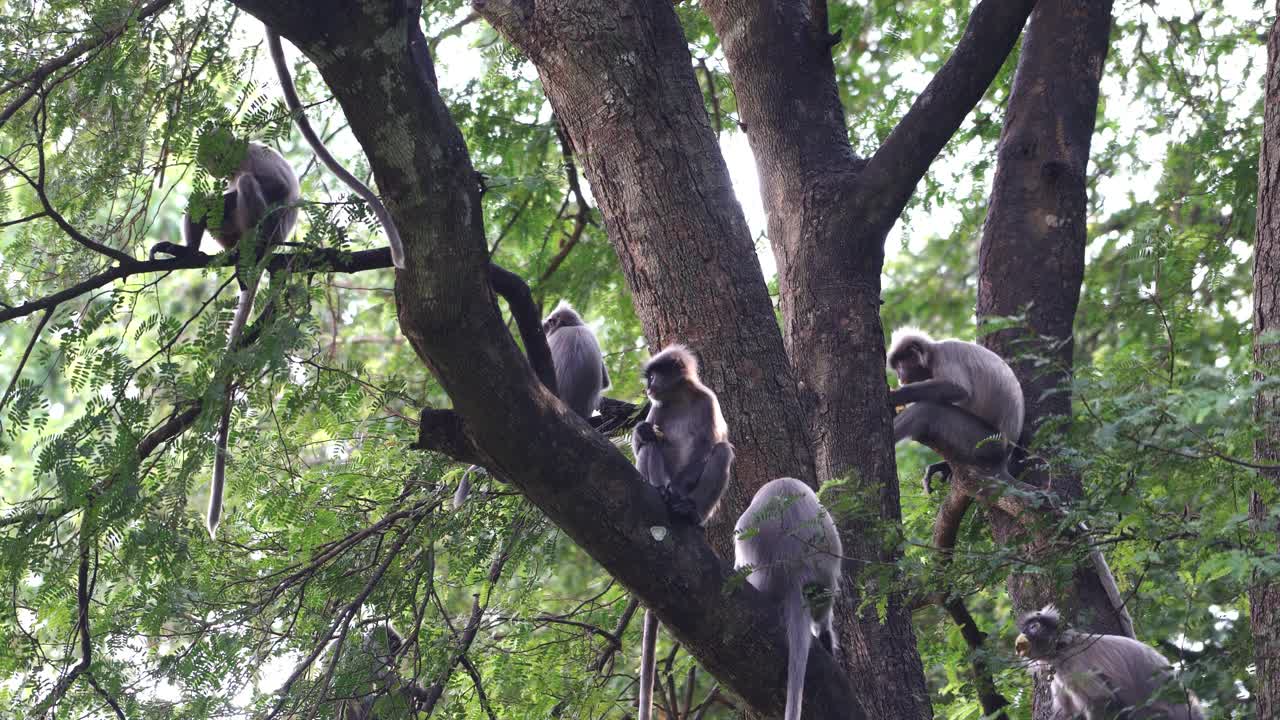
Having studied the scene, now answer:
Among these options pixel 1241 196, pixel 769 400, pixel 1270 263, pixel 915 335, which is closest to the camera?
pixel 1270 263

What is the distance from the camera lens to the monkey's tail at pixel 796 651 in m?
3.42

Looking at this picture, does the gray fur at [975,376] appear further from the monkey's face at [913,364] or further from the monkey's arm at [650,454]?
the monkey's arm at [650,454]

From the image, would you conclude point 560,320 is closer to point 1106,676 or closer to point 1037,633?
point 1037,633

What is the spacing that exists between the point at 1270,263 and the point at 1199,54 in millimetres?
5199

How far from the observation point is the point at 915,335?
792 cm

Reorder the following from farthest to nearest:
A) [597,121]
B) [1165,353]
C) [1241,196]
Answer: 1. [1241,196]
2. [1165,353]
3. [597,121]

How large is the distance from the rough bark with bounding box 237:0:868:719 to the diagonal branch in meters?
2.05

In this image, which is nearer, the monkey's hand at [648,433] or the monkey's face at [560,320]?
the monkey's hand at [648,433]

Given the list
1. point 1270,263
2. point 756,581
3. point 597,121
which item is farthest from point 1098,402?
point 597,121

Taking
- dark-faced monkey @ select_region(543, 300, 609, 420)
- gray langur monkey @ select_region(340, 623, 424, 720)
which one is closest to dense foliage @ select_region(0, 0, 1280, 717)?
gray langur monkey @ select_region(340, 623, 424, 720)

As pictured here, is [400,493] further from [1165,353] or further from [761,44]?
[1165,353]

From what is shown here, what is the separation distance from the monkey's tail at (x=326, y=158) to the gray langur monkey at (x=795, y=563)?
128 centimetres

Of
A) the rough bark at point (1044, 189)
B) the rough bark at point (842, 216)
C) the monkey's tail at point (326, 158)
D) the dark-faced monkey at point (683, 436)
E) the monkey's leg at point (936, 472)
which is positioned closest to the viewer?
the monkey's tail at point (326, 158)

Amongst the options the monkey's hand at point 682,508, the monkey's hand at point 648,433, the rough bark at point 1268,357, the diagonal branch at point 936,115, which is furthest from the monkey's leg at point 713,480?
the rough bark at point 1268,357
